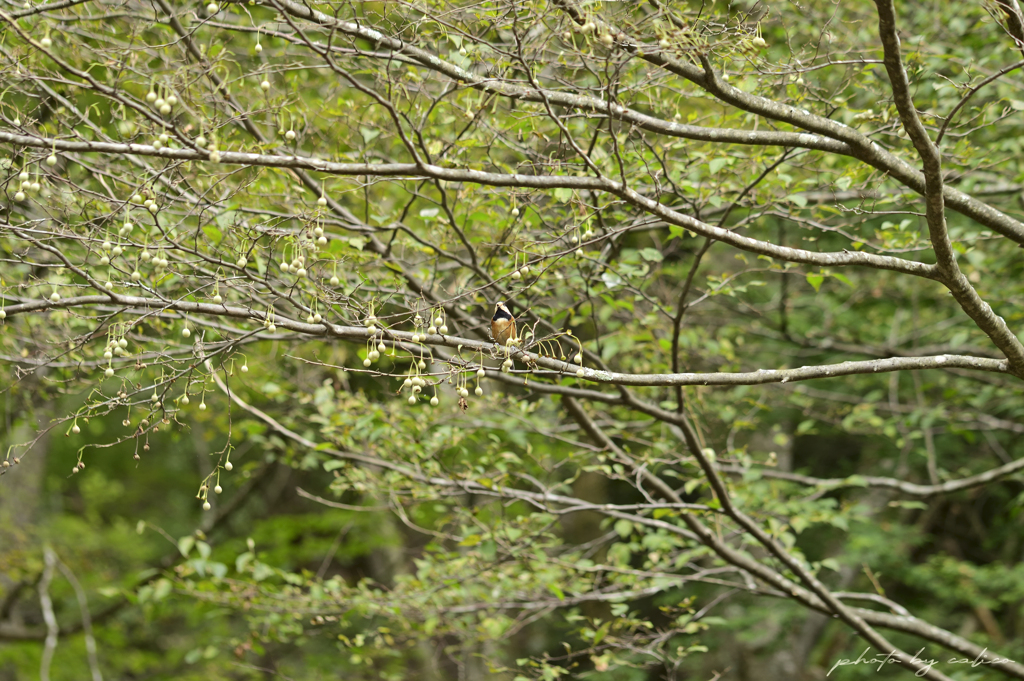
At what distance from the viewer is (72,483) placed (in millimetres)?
15891

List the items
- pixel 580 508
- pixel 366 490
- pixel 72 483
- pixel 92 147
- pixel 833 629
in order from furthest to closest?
pixel 72 483 → pixel 833 629 → pixel 366 490 → pixel 580 508 → pixel 92 147

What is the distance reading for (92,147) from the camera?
192 cm

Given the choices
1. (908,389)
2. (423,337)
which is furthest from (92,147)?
(908,389)

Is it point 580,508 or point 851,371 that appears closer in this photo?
point 851,371

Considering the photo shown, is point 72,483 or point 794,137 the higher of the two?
point 794,137

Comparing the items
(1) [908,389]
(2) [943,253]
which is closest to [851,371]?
(2) [943,253]

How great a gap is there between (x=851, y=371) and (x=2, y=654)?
33.7ft

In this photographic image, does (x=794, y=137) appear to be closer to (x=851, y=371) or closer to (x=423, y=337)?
(x=851, y=371)

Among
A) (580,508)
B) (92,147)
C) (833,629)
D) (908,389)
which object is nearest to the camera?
(92,147)

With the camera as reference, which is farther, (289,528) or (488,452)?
(289,528)

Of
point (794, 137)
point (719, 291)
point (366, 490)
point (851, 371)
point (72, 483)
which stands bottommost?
point (72, 483)

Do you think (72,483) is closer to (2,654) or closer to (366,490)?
(2,654)

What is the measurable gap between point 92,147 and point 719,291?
2.39 m

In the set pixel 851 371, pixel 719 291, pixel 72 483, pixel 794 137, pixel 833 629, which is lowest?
pixel 72 483
